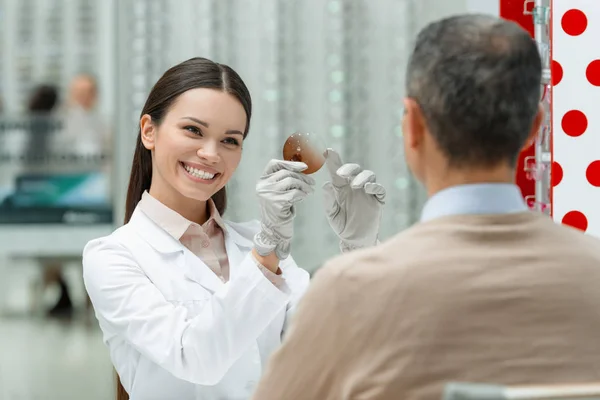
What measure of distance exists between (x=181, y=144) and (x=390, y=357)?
101 centimetres

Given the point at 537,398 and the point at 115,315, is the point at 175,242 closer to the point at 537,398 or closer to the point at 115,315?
the point at 115,315

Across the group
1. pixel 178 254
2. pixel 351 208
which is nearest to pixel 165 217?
pixel 178 254

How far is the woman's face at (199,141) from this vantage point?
6.21ft

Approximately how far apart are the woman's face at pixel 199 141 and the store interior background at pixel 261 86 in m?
2.35

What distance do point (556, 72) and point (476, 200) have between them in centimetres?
126

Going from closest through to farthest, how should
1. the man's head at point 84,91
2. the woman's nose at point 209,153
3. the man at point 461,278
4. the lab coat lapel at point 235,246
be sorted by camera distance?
the man at point 461,278
the woman's nose at point 209,153
the lab coat lapel at point 235,246
the man's head at point 84,91

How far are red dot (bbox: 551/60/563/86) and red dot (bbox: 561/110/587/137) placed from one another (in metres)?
0.09

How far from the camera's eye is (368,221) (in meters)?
1.96

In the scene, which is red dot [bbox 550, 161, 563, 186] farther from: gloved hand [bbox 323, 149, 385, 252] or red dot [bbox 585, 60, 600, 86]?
gloved hand [bbox 323, 149, 385, 252]

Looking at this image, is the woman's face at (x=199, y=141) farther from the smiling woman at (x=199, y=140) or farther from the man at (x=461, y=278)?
the man at (x=461, y=278)

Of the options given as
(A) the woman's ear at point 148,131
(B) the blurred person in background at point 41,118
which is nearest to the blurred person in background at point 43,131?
(B) the blurred person in background at point 41,118

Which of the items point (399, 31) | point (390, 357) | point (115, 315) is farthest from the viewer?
point (399, 31)

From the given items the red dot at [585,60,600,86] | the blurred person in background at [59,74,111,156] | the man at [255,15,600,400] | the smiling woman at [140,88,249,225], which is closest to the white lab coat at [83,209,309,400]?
the smiling woman at [140,88,249,225]

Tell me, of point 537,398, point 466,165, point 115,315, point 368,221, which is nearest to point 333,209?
point 368,221
